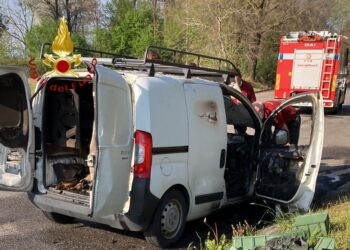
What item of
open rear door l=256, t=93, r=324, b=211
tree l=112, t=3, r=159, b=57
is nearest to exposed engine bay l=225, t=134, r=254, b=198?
open rear door l=256, t=93, r=324, b=211

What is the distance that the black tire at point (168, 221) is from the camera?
15.2ft

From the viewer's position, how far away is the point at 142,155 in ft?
14.5

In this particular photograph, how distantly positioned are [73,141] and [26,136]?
0.69m

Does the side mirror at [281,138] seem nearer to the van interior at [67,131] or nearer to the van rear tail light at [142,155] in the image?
the van rear tail light at [142,155]

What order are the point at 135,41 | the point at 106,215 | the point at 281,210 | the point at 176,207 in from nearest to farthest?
the point at 106,215, the point at 176,207, the point at 281,210, the point at 135,41

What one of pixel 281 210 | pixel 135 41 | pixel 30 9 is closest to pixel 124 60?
pixel 281 210

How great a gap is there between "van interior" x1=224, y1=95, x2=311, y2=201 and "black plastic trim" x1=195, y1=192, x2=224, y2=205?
326 mm

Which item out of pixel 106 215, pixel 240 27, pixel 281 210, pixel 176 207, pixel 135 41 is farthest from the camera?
pixel 135 41

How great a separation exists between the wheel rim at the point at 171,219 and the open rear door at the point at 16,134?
147cm

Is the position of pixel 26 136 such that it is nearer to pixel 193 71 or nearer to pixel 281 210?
pixel 193 71

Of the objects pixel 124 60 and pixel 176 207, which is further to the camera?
pixel 124 60

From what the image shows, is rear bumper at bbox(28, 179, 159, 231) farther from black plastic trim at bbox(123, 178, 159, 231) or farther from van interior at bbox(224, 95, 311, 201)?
van interior at bbox(224, 95, 311, 201)

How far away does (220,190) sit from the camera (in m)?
5.50

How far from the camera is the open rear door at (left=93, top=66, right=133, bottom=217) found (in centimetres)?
416
